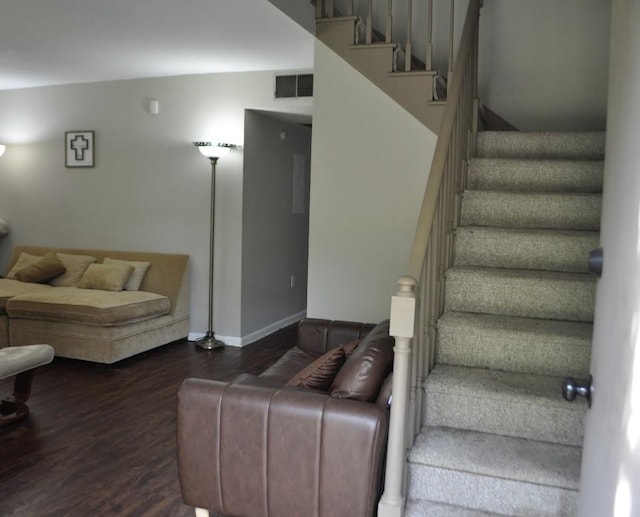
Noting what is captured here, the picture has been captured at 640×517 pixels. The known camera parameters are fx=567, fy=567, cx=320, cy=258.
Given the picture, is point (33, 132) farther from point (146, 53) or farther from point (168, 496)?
A: point (168, 496)

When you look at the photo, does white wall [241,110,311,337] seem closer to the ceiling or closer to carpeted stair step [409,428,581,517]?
the ceiling

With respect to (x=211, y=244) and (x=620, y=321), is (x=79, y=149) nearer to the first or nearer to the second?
(x=211, y=244)

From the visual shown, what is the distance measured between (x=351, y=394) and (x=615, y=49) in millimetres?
1430

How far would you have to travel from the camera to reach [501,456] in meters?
2.02

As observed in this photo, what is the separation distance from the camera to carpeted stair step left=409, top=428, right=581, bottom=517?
6.27 feet

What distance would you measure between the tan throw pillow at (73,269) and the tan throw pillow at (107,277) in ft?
0.60

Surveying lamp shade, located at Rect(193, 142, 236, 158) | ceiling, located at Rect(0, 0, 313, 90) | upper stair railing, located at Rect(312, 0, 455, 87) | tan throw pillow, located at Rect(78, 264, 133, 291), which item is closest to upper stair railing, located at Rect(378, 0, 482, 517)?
upper stair railing, located at Rect(312, 0, 455, 87)

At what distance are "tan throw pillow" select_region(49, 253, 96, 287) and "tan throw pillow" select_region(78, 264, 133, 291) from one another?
18cm

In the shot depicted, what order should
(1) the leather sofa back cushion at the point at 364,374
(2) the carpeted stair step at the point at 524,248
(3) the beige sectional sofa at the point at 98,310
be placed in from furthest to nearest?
(3) the beige sectional sofa at the point at 98,310, (2) the carpeted stair step at the point at 524,248, (1) the leather sofa back cushion at the point at 364,374

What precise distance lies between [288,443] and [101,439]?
159cm

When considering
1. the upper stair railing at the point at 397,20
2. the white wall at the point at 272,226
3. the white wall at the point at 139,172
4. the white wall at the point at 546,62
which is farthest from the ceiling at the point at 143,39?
the white wall at the point at 546,62

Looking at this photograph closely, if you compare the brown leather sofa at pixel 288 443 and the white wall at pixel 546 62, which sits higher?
the white wall at pixel 546 62

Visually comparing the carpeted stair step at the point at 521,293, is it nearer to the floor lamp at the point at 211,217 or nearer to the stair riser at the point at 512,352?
the stair riser at the point at 512,352

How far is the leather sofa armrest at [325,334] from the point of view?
11.1ft
